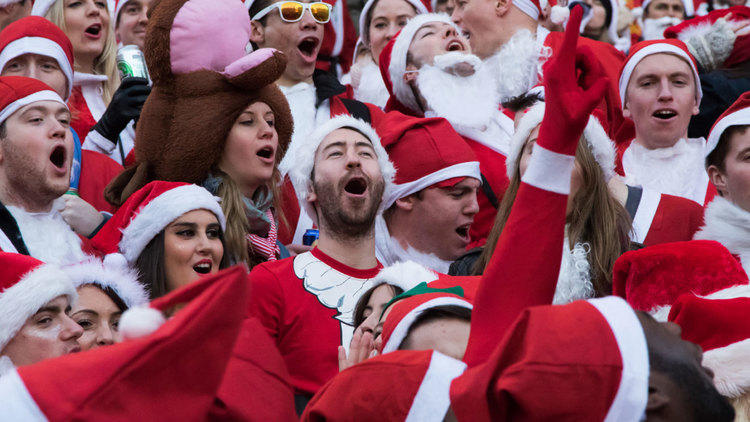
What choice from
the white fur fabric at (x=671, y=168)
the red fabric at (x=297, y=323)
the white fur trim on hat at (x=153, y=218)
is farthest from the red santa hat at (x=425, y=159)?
the red fabric at (x=297, y=323)

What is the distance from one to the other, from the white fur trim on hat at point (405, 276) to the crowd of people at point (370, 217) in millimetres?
12

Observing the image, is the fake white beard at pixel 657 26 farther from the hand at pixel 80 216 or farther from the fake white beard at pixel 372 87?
the hand at pixel 80 216

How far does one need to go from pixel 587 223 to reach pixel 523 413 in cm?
235

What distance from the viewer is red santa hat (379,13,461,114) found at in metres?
6.61

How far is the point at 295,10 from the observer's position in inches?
265

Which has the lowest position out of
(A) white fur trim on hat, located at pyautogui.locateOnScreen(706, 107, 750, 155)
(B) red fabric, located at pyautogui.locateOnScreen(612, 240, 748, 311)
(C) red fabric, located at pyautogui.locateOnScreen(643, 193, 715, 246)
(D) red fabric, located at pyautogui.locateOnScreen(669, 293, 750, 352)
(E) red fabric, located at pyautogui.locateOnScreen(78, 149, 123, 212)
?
(E) red fabric, located at pyautogui.locateOnScreen(78, 149, 123, 212)

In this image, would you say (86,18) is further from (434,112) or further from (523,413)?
(523,413)

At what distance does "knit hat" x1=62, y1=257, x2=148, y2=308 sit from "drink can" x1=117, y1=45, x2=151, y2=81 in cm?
173

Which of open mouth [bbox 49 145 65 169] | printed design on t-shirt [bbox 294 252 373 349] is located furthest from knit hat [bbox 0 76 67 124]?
printed design on t-shirt [bbox 294 252 373 349]

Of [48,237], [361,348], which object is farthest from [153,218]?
→ [361,348]

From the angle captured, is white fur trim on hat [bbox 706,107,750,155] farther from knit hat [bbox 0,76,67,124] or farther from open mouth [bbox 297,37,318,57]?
knit hat [bbox 0,76,67,124]

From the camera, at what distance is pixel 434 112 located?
6449 mm

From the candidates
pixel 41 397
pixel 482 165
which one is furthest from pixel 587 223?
pixel 41 397

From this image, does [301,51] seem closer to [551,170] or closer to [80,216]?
[80,216]
